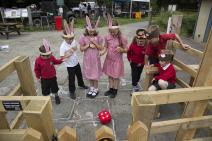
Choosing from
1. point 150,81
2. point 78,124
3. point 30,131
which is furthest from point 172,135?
point 30,131

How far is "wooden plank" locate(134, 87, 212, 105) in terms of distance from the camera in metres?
1.47

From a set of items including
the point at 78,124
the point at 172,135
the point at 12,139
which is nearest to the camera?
the point at 12,139

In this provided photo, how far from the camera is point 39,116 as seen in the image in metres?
1.32

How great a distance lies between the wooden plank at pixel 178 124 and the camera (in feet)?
6.35

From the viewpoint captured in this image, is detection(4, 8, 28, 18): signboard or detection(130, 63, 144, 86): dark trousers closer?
detection(130, 63, 144, 86): dark trousers

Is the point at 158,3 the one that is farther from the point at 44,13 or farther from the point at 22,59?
the point at 22,59

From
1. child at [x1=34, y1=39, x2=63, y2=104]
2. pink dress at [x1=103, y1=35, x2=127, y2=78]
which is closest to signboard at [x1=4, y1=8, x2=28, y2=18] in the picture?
child at [x1=34, y1=39, x2=63, y2=104]

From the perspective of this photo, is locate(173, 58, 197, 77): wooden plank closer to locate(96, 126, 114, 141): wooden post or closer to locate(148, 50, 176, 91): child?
locate(148, 50, 176, 91): child

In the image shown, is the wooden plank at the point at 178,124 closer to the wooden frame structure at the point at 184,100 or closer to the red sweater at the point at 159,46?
the wooden frame structure at the point at 184,100

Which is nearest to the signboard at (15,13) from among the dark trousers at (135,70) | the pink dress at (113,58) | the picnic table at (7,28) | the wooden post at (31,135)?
the picnic table at (7,28)

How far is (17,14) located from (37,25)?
153 centimetres

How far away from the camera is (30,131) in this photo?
128 cm

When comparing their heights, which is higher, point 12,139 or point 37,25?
point 12,139

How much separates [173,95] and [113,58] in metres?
2.27
